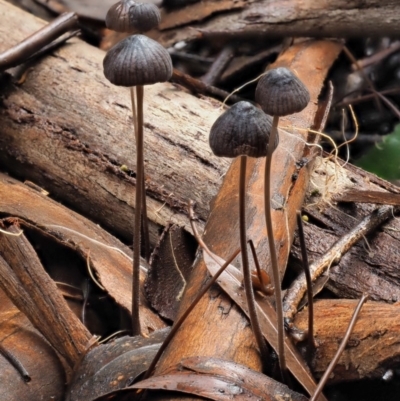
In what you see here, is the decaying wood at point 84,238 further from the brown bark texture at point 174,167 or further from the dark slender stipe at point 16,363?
the dark slender stipe at point 16,363

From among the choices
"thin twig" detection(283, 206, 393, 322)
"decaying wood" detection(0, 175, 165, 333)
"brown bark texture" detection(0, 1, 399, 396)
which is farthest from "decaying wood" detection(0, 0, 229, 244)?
"thin twig" detection(283, 206, 393, 322)

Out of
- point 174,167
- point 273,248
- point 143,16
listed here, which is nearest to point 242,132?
point 273,248

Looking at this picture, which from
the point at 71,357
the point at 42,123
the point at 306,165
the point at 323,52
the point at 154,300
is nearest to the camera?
the point at 71,357

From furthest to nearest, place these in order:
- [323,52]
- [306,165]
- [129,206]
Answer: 1. [323,52]
2. [129,206]
3. [306,165]

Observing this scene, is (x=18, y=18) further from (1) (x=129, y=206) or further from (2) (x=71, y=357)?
(2) (x=71, y=357)

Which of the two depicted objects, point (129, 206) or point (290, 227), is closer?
point (290, 227)

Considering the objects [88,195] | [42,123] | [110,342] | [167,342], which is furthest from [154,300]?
[42,123]

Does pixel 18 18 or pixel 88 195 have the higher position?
pixel 18 18

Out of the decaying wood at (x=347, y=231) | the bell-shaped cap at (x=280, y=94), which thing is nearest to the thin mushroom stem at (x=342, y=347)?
the decaying wood at (x=347, y=231)
